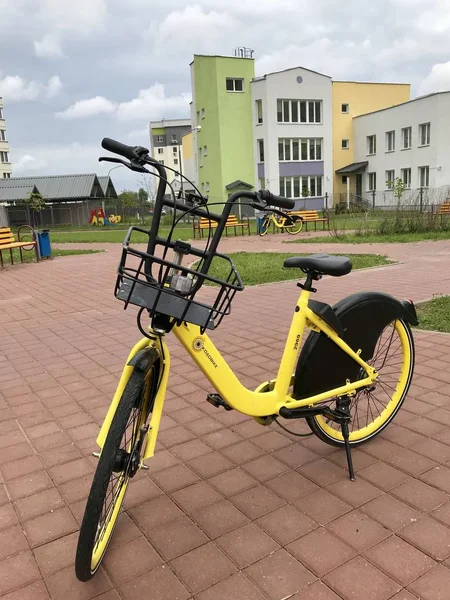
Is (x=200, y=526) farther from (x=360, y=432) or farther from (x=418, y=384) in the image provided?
(x=418, y=384)

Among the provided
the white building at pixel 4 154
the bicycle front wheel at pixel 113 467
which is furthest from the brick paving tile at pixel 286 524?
the white building at pixel 4 154

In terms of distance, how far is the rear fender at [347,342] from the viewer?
266 cm

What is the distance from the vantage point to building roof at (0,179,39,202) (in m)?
43.4

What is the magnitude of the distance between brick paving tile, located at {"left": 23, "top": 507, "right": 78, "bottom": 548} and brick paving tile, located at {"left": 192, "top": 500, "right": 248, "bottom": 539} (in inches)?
23.2

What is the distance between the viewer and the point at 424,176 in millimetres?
35281

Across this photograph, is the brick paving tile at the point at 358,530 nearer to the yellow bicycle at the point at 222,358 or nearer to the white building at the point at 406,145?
the yellow bicycle at the point at 222,358

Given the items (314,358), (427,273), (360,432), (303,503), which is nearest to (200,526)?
(303,503)

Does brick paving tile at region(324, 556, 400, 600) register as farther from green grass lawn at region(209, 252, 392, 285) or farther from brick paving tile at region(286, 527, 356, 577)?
green grass lawn at region(209, 252, 392, 285)

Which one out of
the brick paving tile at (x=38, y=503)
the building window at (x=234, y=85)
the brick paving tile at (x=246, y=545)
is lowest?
the brick paving tile at (x=246, y=545)

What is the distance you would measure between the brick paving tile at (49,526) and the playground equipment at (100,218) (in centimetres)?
4078

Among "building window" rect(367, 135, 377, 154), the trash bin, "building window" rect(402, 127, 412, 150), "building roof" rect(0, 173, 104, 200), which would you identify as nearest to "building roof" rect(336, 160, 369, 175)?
"building window" rect(367, 135, 377, 154)

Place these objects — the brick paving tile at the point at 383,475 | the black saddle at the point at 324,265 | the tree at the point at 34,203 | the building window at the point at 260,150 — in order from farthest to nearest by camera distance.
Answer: the tree at the point at 34,203
the building window at the point at 260,150
the brick paving tile at the point at 383,475
the black saddle at the point at 324,265

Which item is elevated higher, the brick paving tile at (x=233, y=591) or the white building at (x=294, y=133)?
the white building at (x=294, y=133)

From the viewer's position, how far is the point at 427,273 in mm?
8938
